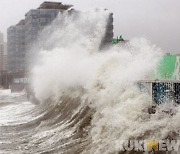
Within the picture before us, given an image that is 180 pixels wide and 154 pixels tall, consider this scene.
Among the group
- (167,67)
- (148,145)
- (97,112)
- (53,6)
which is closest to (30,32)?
(53,6)

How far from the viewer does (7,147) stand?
1494 cm

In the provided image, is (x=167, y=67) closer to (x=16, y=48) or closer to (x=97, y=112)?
(x=97, y=112)

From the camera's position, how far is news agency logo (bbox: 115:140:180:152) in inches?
398

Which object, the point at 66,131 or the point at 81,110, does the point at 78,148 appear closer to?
the point at 66,131

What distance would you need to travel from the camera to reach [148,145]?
10508mm

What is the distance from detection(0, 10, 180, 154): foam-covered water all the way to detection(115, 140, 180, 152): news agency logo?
230 millimetres

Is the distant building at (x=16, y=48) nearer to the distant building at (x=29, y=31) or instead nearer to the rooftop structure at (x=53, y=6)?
the distant building at (x=29, y=31)

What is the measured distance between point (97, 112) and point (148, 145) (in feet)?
18.6

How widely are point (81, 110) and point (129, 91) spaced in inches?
134

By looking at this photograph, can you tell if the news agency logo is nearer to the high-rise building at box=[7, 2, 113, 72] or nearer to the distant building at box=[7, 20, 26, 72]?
the high-rise building at box=[7, 2, 113, 72]

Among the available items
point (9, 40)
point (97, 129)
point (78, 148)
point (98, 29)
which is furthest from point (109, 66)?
point (9, 40)

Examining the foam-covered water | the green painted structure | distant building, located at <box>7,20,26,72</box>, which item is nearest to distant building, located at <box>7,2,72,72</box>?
distant building, located at <box>7,20,26,72</box>

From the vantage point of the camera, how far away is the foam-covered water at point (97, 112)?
39.7 feet

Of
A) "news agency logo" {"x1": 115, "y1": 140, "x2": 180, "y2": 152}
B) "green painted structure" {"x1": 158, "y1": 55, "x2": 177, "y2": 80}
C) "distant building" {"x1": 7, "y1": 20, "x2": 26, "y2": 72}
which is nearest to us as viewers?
"news agency logo" {"x1": 115, "y1": 140, "x2": 180, "y2": 152}
